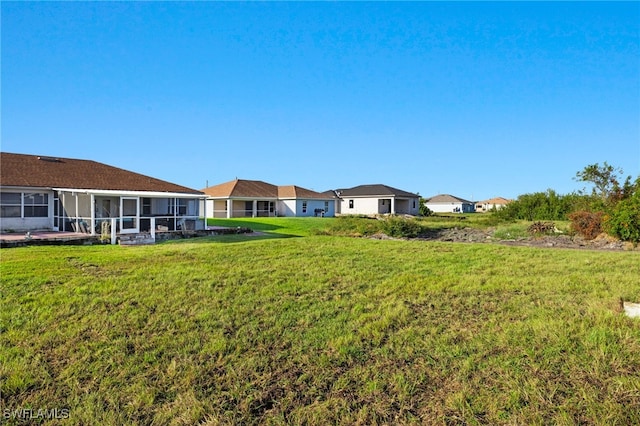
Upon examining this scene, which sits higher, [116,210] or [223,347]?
[116,210]

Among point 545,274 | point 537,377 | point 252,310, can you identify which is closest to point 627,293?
point 545,274

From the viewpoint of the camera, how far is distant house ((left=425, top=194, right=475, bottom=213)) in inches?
3292

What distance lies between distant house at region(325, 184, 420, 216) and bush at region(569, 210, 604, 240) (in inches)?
912

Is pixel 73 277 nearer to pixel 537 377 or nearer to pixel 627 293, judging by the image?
pixel 537 377

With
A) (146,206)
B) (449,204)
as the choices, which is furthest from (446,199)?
(146,206)

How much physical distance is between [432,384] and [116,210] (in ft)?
69.2

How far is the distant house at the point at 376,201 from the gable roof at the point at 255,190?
4497 millimetres

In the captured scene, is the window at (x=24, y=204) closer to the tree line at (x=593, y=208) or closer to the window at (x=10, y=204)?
the window at (x=10, y=204)

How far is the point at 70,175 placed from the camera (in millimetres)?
21641

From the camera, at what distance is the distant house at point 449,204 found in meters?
83.6

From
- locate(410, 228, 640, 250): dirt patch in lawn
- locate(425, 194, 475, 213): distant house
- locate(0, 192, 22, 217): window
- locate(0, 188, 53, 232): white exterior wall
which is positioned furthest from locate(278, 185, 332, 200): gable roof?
locate(425, 194, 475, 213): distant house

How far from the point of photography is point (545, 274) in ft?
31.3

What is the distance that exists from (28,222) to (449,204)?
7762cm

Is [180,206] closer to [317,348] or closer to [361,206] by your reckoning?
[317,348]
